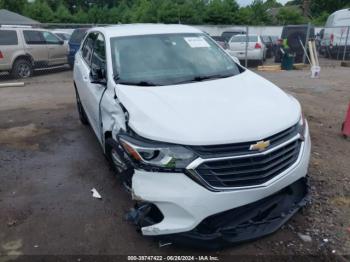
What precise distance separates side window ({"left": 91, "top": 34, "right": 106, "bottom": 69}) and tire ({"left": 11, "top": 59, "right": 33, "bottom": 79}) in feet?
30.3

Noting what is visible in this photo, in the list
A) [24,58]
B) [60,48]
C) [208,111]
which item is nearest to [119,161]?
[208,111]

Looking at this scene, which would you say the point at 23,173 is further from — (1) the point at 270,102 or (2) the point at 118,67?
(1) the point at 270,102

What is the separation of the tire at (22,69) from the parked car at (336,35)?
1498cm

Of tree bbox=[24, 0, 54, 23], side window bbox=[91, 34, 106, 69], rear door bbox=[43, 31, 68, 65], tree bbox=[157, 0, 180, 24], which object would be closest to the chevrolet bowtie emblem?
side window bbox=[91, 34, 106, 69]

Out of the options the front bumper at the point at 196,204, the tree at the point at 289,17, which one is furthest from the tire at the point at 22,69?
the tree at the point at 289,17

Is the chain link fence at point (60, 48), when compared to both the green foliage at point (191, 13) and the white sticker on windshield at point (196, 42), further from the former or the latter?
the green foliage at point (191, 13)

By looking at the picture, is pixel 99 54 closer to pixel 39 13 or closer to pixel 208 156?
pixel 208 156

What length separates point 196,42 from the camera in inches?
177

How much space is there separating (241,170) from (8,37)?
41.2 ft

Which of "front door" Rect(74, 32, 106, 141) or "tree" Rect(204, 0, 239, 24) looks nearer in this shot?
"front door" Rect(74, 32, 106, 141)

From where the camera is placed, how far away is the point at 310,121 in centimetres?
665

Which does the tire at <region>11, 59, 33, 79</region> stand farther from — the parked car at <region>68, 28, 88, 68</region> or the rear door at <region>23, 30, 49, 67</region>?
the parked car at <region>68, 28, 88, 68</region>

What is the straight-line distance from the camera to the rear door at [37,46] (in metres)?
13.3

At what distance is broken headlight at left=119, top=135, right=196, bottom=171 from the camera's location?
270 centimetres
